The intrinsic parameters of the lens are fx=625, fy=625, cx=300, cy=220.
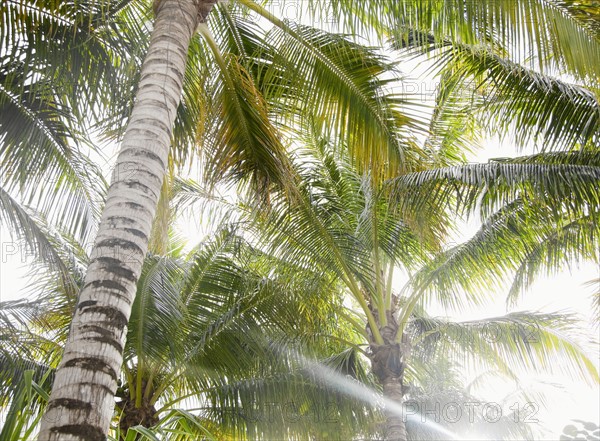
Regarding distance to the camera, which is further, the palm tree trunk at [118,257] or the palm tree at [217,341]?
the palm tree at [217,341]

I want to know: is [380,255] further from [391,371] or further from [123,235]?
[123,235]

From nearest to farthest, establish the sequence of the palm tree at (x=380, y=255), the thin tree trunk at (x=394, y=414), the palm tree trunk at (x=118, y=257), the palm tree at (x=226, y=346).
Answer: the palm tree trunk at (x=118, y=257), the palm tree at (x=226, y=346), the palm tree at (x=380, y=255), the thin tree trunk at (x=394, y=414)

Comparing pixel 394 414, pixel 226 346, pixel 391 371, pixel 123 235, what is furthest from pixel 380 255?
pixel 123 235

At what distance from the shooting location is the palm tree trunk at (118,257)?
2.47 meters

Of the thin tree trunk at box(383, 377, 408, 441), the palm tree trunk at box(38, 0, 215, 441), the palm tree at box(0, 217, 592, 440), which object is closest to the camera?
the palm tree trunk at box(38, 0, 215, 441)

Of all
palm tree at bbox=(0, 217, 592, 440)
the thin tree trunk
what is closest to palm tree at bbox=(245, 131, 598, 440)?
the thin tree trunk

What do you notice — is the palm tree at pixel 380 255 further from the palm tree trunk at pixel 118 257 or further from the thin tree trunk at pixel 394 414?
the palm tree trunk at pixel 118 257

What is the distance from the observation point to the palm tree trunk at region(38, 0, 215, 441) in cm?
247

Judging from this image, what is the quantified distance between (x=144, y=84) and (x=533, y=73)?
434 centimetres

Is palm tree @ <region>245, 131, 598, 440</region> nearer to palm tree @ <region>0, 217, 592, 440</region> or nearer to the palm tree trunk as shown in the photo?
palm tree @ <region>0, 217, 592, 440</region>

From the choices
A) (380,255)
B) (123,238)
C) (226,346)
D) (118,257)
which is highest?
(380,255)

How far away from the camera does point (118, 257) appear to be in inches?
119

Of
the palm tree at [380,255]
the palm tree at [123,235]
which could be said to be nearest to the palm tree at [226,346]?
the palm tree at [380,255]

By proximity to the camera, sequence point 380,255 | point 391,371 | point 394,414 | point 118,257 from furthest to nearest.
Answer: point 380,255 < point 391,371 < point 394,414 < point 118,257
